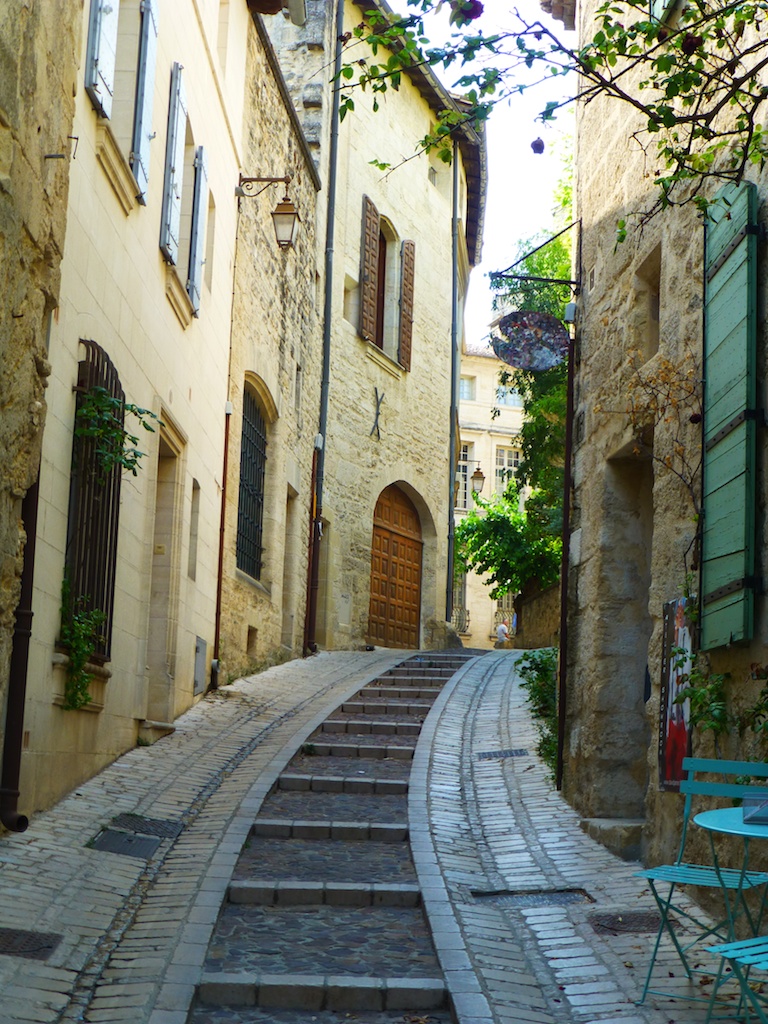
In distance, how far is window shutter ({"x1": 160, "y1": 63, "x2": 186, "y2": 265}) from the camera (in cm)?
962

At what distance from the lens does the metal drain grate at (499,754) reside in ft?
31.9

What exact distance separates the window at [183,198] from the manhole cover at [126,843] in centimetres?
468

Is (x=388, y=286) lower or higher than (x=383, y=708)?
higher

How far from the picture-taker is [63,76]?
5.99m

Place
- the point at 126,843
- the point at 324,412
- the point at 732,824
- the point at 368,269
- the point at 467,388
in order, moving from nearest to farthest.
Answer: the point at 732,824, the point at 126,843, the point at 324,412, the point at 368,269, the point at 467,388

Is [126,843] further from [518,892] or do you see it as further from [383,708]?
[383,708]

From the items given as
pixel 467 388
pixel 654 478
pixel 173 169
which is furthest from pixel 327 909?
pixel 467 388

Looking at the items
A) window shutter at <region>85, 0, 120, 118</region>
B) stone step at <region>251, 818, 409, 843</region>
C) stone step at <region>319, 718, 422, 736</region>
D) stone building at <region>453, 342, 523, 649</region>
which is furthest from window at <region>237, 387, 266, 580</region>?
stone building at <region>453, 342, 523, 649</region>

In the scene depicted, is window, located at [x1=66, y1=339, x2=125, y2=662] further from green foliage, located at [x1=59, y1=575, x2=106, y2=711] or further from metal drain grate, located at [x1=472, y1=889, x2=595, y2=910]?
metal drain grate, located at [x1=472, y1=889, x2=595, y2=910]

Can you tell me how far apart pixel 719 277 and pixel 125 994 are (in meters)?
4.10

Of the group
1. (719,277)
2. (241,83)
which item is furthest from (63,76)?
(241,83)

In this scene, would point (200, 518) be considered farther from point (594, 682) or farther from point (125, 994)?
point (125, 994)

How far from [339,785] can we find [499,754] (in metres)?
1.71

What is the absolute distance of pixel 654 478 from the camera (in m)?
7.36
